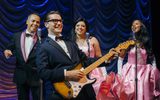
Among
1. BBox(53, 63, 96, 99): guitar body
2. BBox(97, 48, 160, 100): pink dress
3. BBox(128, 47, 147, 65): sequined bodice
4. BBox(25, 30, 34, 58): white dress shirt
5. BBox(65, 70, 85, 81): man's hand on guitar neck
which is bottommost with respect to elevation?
BBox(97, 48, 160, 100): pink dress

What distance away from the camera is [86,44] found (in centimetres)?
566

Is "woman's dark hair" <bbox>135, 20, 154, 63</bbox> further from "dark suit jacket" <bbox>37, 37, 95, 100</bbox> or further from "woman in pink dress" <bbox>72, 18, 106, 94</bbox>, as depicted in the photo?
"dark suit jacket" <bbox>37, 37, 95, 100</bbox>

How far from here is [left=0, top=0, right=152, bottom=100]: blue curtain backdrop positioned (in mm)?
7738

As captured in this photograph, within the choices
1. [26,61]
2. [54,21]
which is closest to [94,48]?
[26,61]

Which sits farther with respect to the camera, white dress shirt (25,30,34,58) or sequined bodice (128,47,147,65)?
sequined bodice (128,47,147,65)

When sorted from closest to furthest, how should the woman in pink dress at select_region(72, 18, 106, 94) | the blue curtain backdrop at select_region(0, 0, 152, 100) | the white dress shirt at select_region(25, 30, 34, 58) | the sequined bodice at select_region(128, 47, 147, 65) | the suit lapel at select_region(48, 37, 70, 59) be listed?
the suit lapel at select_region(48, 37, 70, 59)
the white dress shirt at select_region(25, 30, 34, 58)
the woman in pink dress at select_region(72, 18, 106, 94)
the sequined bodice at select_region(128, 47, 147, 65)
the blue curtain backdrop at select_region(0, 0, 152, 100)

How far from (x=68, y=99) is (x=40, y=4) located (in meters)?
4.99

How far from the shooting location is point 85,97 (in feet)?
10.9

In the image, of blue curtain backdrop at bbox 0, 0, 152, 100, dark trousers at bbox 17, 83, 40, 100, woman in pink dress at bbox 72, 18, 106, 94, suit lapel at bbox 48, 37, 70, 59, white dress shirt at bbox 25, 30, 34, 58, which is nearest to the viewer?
suit lapel at bbox 48, 37, 70, 59

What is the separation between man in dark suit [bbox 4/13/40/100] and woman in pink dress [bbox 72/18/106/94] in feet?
2.53

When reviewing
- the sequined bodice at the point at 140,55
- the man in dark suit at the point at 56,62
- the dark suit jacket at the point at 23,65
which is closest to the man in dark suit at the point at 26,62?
the dark suit jacket at the point at 23,65

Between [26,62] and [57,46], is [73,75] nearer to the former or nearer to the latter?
[57,46]

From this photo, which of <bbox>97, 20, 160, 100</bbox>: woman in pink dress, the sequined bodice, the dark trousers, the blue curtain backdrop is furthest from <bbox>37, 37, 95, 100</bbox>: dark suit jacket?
the blue curtain backdrop

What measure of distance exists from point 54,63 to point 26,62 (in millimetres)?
1563
